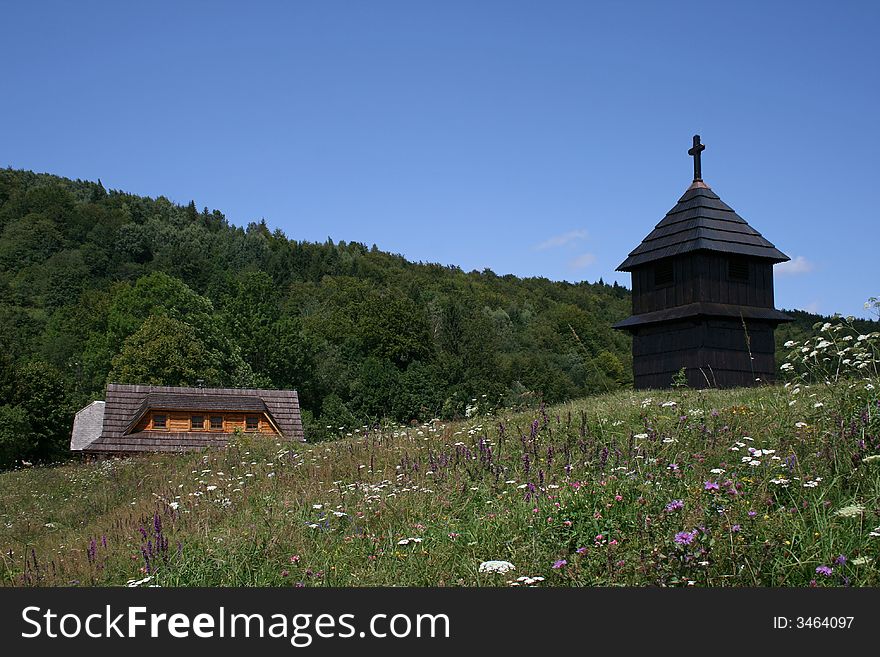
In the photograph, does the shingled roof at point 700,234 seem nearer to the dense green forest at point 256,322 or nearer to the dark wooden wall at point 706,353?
the dark wooden wall at point 706,353

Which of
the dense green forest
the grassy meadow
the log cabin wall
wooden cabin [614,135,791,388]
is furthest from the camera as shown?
the dense green forest

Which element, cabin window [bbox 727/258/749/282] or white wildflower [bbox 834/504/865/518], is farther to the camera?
cabin window [bbox 727/258/749/282]

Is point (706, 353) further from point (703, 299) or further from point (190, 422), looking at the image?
point (190, 422)

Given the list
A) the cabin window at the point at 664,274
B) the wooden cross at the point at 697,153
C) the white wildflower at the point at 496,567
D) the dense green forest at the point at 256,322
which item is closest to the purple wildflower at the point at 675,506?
the white wildflower at the point at 496,567

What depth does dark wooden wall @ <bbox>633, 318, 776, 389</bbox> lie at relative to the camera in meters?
23.0

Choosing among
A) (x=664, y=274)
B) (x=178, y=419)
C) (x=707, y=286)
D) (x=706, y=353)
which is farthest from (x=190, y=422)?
(x=707, y=286)

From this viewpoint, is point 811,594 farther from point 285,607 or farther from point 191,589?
point 191,589


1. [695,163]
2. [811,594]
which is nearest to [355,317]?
[695,163]

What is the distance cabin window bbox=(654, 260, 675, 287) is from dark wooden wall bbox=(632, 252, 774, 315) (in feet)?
0.38

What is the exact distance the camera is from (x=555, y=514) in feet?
22.9

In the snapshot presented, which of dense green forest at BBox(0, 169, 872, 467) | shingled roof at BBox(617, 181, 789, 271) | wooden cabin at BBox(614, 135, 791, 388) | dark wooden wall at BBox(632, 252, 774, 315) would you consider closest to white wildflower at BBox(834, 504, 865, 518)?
dense green forest at BBox(0, 169, 872, 467)

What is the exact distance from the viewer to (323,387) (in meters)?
67.4

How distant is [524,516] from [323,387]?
61.1 m

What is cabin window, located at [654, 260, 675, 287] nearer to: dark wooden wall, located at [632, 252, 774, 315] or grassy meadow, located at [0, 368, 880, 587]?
dark wooden wall, located at [632, 252, 774, 315]
